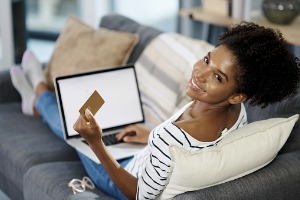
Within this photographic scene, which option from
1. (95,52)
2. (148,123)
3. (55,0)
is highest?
(95,52)

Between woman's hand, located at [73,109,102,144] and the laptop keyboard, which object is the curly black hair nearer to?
woman's hand, located at [73,109,102,144]

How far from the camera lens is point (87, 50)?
2.91 meters

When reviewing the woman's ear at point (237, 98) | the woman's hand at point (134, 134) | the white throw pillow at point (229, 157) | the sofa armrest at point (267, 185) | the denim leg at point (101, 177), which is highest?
the woman's ear at point (237, 98)

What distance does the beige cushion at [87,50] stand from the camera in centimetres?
286

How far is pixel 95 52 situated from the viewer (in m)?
2.89

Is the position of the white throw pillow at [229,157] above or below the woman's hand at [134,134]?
above

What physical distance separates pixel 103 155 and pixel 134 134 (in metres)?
0.56

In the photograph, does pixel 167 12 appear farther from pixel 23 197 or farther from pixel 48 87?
pixel 23 197

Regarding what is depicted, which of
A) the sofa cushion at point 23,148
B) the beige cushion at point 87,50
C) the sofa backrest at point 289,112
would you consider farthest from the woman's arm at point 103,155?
the beige cushion at point 87,50

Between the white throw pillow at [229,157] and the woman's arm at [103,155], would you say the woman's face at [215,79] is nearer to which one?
the white throw pillow at [229,157]

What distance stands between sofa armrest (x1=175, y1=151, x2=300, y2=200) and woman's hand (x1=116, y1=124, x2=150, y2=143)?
603 millimetres

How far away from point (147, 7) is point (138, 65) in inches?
74.3

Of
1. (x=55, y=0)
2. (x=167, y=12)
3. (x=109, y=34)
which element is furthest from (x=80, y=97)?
(x=55, y=0)

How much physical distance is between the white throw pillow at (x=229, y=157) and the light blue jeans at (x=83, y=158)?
14.3 inches
